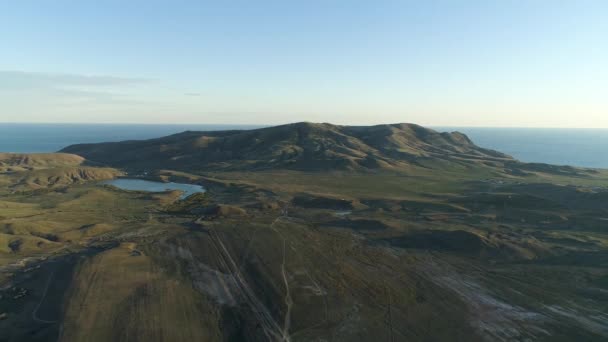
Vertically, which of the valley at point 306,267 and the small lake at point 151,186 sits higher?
the valley at point 306,267

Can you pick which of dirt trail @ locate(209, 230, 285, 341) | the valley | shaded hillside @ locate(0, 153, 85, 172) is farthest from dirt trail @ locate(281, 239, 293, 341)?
shaded hillside @ locate(0, 153, 85, 172)

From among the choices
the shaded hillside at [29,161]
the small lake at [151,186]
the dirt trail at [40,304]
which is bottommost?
the small lake at [151,186]

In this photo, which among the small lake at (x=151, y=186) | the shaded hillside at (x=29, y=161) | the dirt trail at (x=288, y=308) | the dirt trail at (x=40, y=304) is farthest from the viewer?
the shaded hillside at (x=29, y=161)

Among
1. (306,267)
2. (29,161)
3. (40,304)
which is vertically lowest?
(40,304)

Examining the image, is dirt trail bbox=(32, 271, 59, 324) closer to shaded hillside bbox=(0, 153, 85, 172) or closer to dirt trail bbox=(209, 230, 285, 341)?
dirt trail bbox=(209, 230, 285, 341)

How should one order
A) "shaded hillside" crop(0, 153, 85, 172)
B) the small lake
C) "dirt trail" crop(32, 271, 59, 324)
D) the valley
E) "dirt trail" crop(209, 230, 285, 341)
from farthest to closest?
"shaded hillside" crop(0, 153, 85, 172) → the small lake → "dirt trail" crop(32, 271, 59, 324) → the valley → "dirt trail" crop(209, 230, 285, 341)

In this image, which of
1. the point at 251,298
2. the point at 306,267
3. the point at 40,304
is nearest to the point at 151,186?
the point at 40,304

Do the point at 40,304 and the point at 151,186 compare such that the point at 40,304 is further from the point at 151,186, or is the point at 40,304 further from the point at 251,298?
the point at 151,186

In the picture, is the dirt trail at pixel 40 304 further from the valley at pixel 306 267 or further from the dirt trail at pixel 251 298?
the dirt trail at pixel 251 298

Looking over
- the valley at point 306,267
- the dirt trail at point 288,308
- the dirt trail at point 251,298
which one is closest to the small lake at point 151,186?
the valley at point 306,267
